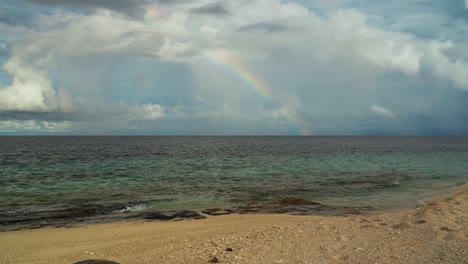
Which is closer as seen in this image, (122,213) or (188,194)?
(122,213)

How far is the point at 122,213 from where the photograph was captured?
20.9 metres

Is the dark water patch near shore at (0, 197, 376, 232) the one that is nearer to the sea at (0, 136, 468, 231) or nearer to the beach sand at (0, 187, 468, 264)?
the sea at (0, 136, 468, 231)

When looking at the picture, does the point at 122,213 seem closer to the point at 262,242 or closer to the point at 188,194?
the point at 188,194

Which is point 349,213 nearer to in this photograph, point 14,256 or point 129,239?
point 129,239

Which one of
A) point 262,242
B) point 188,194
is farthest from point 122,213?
point 262,242

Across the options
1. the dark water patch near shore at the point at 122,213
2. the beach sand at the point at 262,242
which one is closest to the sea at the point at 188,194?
the dark water patch near shore at the point at 122,213

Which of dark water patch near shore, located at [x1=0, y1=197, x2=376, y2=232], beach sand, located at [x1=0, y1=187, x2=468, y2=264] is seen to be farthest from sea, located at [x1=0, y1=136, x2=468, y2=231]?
beach sand, located at [x1=0, y1=187, x2=468, y2=264]

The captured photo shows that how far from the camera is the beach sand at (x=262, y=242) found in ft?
34.6

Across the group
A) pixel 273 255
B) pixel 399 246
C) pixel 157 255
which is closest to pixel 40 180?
pixel 157 255

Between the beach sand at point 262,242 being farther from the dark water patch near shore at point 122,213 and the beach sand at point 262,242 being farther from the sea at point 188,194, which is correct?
the sea at point 188,194

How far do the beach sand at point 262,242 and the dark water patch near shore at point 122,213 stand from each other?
1707 millimetres

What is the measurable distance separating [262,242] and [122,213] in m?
11.3

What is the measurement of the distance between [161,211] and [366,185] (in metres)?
19.2

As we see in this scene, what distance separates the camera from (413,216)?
1505cm
